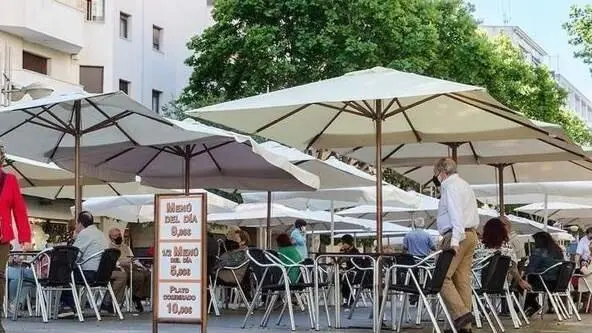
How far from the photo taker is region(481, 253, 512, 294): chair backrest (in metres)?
12.7

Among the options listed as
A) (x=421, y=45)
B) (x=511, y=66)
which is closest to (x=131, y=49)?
(x=421, y=45)

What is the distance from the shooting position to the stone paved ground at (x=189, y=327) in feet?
40.4

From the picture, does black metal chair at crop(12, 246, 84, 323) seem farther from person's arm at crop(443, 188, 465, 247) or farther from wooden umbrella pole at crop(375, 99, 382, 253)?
person's arm at crop(443, 188, 465, 247)

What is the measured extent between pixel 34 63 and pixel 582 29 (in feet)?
62.8

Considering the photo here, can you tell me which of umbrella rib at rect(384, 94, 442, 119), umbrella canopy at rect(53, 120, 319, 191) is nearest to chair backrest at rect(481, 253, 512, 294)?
umbrella rib at rect(384, 94, 442, 119)

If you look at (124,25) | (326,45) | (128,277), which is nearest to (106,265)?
(128,277)

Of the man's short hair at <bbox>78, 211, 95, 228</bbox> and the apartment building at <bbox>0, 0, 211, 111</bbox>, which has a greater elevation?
the apartment building at <bbox>0, 0, 211, 111</bbox>

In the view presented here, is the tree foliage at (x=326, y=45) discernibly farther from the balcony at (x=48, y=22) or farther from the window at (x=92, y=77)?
the balcony at (x=48, y=22)

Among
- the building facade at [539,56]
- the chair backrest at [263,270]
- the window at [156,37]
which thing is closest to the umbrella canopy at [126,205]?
the chair backrest at [263,270]

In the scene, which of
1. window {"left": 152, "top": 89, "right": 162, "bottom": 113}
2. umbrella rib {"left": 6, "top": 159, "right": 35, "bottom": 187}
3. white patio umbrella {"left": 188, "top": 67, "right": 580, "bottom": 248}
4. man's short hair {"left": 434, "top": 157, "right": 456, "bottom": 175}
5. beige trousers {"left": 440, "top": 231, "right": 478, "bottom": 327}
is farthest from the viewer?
window {"left": 152, "top": 89, "right": 162, "bottom": 113}

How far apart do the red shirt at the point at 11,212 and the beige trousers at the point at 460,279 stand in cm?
450

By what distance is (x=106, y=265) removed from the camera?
13.7m

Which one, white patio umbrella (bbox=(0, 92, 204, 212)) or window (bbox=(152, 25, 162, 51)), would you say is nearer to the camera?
white patio umbrella (bbox=(0, 92, 204, 212))

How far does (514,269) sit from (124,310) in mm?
6454
